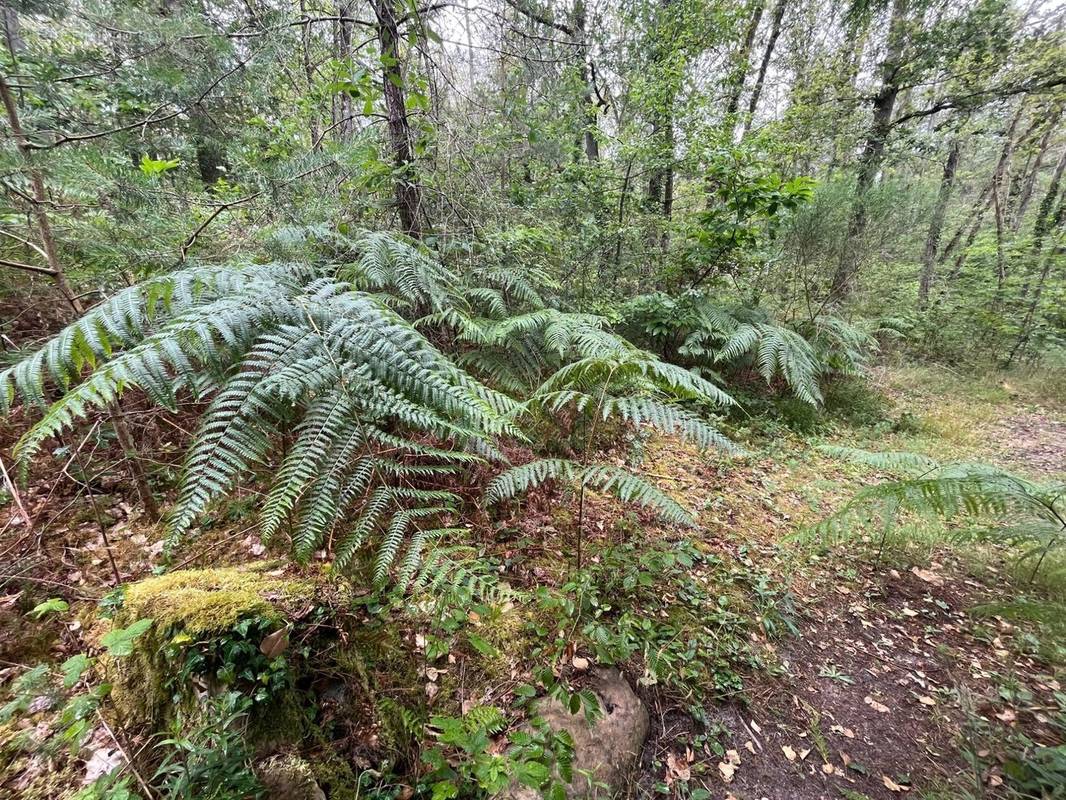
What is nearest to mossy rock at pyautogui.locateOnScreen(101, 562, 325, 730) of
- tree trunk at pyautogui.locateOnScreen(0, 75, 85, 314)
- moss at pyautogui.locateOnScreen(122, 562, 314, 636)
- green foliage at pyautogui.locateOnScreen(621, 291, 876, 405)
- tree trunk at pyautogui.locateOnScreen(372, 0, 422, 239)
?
moss at pyautogui.locateOnScreen(122, 562, 314, 636)

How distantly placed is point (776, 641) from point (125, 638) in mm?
2613

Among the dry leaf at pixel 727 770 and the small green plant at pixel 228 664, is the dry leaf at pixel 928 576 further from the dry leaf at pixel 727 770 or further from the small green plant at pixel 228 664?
the small green plant at pixel 228 664

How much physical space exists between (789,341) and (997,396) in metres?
5.06

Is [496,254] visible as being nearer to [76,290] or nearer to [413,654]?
[76,290]

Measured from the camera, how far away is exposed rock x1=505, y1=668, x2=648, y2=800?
4.40 ft

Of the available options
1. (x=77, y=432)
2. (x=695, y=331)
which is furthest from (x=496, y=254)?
(x=77, y=432)

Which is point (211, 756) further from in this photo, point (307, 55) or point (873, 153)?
point (873, 153)

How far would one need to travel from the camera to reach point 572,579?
1.96m

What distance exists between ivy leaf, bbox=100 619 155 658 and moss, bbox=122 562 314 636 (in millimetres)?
48

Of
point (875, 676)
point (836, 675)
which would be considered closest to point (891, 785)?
point (836, 675)

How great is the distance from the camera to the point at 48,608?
1.33m

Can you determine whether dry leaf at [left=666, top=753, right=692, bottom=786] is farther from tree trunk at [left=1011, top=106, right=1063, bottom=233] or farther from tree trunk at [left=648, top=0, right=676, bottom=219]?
tree trunk at [left=1011, top=106, right=1063, bottom=233]

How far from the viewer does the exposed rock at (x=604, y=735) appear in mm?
1342

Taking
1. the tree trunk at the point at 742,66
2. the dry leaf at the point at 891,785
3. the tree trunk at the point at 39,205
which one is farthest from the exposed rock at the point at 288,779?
the tree trunk at the point at 742,66
